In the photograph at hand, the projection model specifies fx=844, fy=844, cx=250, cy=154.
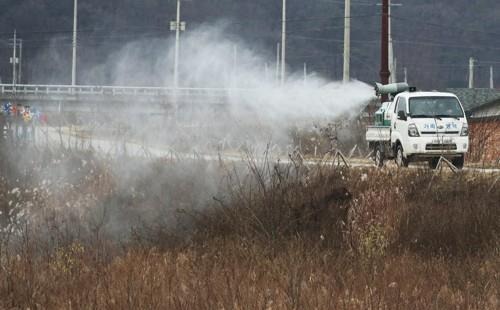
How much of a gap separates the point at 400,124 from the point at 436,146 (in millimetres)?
1205

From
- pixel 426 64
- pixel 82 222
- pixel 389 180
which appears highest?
pixel 426 64

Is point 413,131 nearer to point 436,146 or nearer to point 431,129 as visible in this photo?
point 431,129

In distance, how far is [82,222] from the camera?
742 inches

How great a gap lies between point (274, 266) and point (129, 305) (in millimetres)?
2594

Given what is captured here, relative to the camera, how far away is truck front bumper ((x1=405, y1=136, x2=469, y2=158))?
20.4 m

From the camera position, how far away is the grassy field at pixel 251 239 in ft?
29.6

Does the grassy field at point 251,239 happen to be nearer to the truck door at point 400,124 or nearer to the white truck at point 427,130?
the white truck at point 427,130

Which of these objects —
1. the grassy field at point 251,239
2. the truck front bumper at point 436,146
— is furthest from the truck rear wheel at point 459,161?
the grassy field at point 251,239

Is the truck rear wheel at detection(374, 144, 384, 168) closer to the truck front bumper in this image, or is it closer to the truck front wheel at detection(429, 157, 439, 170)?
the truck front wheel at detection(429, 157, 439, 170)

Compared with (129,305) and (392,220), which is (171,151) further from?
(129,305)

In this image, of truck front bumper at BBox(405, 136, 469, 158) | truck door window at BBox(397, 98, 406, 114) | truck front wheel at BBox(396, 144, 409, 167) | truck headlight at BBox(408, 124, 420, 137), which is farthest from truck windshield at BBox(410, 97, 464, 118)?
truck front wheel at BBox(396, 144, 409, 167)

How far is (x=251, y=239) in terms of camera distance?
43.4 ft

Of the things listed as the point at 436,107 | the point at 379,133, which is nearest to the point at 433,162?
the point at 436,107

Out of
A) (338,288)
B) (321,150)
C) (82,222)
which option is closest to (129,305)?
(338,288)
